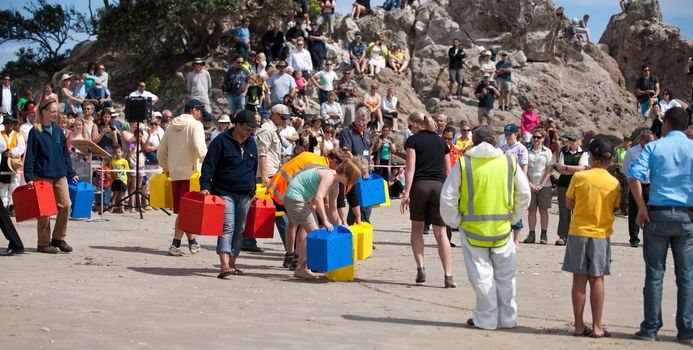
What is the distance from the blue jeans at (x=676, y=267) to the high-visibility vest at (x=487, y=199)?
50.0 inches

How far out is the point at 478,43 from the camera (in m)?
33.8

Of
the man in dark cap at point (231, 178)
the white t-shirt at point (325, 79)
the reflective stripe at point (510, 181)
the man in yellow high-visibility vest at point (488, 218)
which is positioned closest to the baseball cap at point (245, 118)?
the man in dark cap at point (231, 178)

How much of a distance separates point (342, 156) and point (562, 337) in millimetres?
3683

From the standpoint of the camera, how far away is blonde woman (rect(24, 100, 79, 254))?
43.2ft

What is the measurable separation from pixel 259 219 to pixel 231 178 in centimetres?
79

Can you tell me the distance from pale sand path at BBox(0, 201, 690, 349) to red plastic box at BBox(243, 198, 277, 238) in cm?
49

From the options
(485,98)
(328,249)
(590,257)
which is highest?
(485,98)

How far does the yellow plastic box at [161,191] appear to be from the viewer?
1425 cm

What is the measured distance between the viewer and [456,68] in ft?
98.2

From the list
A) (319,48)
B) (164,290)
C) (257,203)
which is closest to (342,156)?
(257,203)

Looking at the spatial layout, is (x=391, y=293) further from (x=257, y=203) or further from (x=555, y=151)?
(x=555, y=151)

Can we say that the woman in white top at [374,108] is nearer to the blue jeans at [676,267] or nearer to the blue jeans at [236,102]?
the blue jeans at [236,102]

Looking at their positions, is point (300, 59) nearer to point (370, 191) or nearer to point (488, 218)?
point (370, 191)

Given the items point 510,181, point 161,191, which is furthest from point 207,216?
point 510,181
